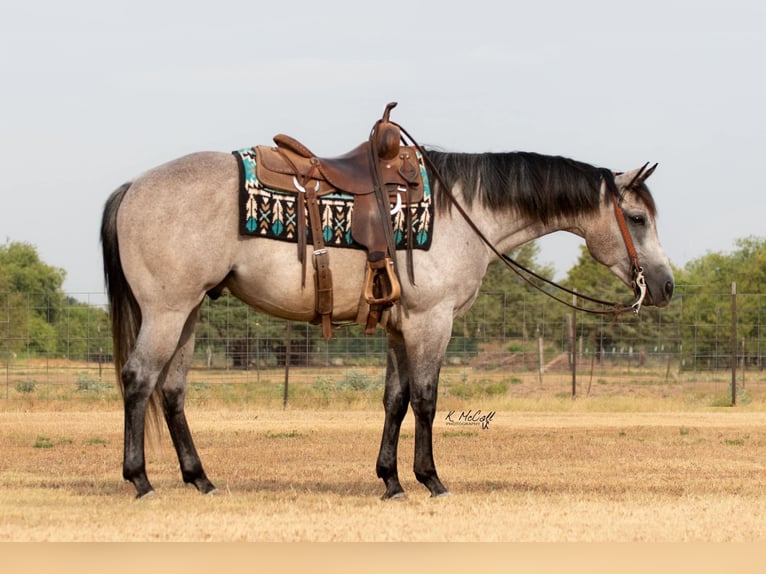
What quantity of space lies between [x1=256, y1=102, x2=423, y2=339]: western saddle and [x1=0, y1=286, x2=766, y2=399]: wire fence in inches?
577

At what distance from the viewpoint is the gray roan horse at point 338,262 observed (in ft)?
26.8

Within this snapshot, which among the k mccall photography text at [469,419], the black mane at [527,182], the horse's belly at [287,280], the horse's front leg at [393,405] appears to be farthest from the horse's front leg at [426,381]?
the k mccall photography text at [469,419]

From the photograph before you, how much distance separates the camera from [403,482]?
9664 millimetres

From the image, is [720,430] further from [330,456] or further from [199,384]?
[199,384]

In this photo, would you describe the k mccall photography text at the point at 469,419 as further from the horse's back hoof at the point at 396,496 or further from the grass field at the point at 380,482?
the horse's back hoof at the point at 396,496

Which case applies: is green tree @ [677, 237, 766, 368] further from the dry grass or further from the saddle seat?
the saddle seat

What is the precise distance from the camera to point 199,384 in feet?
85.0

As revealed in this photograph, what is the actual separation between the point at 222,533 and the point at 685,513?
10.6 feet

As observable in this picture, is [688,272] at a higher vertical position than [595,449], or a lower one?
higher

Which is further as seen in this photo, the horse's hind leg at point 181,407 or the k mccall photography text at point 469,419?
the k mccall photography text at point 469,419

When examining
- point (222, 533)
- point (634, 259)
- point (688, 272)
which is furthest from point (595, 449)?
point (688, 272)

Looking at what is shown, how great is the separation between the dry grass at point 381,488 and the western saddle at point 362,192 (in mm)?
1543

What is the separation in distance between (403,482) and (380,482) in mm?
208

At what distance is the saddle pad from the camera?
824 centimetres
